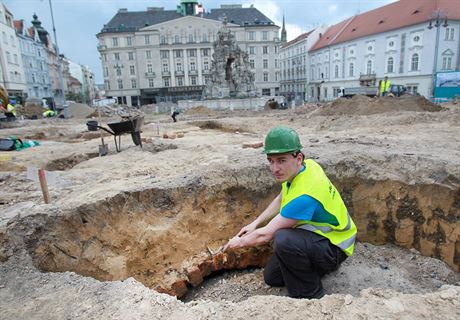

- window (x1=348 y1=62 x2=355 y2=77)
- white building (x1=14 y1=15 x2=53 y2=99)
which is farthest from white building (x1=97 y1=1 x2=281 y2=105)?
window (x1=348 y1=62 x2=355 y2=77)

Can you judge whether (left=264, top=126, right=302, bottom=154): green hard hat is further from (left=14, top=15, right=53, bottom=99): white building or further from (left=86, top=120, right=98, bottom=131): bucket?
(left=14, top=15, right=53, bottom=99): white building

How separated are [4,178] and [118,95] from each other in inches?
1912

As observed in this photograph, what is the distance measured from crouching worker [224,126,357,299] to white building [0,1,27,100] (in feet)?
144

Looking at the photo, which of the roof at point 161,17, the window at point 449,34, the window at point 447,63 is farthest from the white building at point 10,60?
the window at point 449,34

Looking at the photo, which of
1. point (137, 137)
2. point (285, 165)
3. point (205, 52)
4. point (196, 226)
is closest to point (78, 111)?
point (137, 137)

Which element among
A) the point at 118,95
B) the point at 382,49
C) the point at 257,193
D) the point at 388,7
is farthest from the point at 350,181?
the point at 118,95

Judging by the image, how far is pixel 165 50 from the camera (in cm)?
5009

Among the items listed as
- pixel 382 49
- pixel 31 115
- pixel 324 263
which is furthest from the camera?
pixel 382 49

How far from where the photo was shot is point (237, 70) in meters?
28.1

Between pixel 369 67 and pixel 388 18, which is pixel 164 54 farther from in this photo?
pixel 388 18

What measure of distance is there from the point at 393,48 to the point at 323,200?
39.3 meters

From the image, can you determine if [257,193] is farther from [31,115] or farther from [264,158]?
[31,115]

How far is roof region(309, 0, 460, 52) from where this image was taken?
31141 mm

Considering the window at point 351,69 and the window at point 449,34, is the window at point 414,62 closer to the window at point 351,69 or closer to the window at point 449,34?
the window at point 449,34
